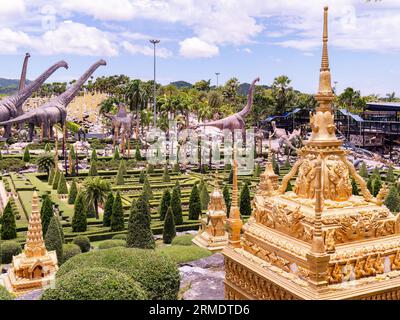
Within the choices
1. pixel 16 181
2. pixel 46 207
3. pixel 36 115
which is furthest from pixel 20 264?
pixel 36 115

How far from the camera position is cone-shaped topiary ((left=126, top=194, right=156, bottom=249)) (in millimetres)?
20906

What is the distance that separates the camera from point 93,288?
9078mm

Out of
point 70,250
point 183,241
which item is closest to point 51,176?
point 70,250

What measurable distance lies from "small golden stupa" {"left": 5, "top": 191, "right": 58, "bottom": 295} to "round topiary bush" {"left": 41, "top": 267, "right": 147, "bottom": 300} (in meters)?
9.63

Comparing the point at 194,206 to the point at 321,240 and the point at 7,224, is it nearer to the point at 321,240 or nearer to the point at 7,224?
the point at 7,224

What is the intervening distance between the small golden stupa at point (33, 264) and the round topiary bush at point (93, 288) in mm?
9633

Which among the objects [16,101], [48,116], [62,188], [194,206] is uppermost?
[16,101]

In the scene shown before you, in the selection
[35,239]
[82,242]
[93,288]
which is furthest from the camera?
[82,242]

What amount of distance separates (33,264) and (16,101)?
193ft

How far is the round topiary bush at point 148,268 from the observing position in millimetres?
11812

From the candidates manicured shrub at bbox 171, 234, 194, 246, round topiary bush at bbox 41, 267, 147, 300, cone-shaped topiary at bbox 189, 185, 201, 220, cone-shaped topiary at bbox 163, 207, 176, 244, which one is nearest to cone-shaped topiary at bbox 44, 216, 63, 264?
manicured shrub at bbox 171, 234, 194, 246

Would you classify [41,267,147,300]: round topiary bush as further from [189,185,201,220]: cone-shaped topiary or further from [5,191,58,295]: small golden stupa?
[189,185,201,220]: cone-shaped topiary
